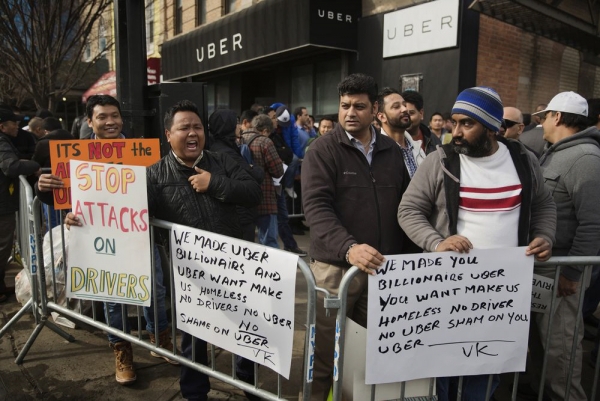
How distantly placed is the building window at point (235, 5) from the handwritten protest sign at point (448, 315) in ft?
40.8

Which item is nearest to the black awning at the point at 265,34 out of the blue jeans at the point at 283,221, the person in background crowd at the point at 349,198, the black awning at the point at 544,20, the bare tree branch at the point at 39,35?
the bare tree branch at the point at 39,35

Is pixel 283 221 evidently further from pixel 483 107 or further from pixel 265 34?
pixel 265 34

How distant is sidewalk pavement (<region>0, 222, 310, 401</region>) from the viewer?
3285 millimetres

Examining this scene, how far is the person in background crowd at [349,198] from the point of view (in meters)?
2.59

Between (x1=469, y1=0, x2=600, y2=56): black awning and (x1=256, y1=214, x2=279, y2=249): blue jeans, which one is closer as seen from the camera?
(x1=256, y1=214, x2=279, y2=249): blue jeans

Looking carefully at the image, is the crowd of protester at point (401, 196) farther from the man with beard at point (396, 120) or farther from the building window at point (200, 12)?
the building window at point (200, 12)

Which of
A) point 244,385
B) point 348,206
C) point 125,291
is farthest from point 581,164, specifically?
point 125,291

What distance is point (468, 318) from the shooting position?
2344mm

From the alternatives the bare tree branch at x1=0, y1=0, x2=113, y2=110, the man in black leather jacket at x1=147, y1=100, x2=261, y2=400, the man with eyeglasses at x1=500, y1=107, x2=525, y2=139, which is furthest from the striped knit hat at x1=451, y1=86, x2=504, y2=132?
the bare tree branch at x1=0, y1=0, x2=113, y2=110

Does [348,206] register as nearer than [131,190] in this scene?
Yes

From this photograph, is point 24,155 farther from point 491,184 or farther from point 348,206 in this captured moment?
point 491,184

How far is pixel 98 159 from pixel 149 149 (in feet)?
1.19

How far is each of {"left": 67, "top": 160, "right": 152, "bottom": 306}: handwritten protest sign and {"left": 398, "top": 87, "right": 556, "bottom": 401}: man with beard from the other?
1.57 metres

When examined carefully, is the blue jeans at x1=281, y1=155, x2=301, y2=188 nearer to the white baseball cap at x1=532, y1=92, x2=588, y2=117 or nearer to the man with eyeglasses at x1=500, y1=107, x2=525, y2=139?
the man with eyeglasses at x1=500, y1=107, x2=525, y2=139
